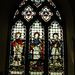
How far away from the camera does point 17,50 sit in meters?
6.25

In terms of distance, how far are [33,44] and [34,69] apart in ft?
2.58

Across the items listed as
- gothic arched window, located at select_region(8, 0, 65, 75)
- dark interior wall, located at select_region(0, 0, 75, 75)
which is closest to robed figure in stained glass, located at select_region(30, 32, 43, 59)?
gothic arched window, located at select_region(8, 0, 65, 75)

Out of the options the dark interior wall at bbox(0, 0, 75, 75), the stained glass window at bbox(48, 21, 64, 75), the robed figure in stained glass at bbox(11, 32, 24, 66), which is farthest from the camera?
the robed figure in stained glass at bbox(11, 32, 24, 66)

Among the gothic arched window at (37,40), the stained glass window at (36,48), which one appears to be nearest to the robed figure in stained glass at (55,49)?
the gothic arched window at (37,40)

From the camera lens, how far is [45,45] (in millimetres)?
6184

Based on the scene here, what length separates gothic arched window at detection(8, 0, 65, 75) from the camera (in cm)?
609

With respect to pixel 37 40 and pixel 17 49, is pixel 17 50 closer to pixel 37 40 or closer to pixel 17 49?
pixel 17 49

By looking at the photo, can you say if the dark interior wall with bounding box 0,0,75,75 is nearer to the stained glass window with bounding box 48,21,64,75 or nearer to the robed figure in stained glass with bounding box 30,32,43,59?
the stained glass window with bounding box 48,21,64,75
